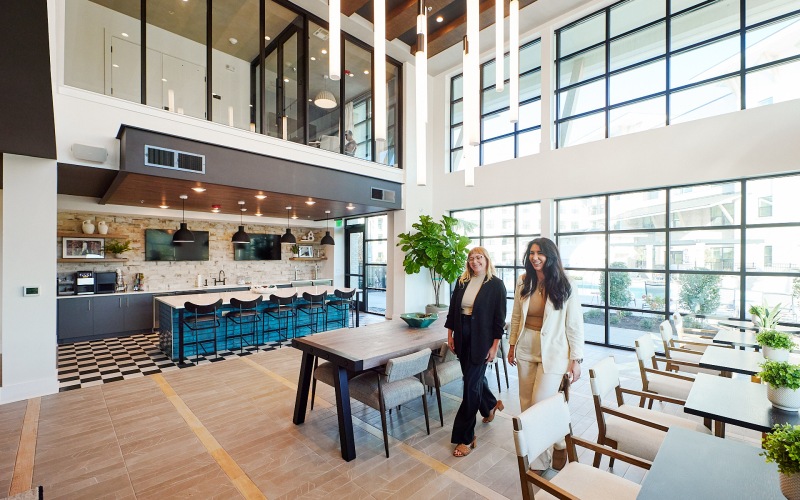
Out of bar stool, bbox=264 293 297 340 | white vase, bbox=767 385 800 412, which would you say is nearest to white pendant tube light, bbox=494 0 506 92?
white vase, bbox=767 385 800 412

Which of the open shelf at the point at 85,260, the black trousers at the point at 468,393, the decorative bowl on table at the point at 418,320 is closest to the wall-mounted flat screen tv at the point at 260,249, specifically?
the open shelf at the point at 85,260

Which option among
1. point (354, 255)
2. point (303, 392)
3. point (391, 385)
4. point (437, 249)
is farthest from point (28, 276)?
point (354, 255)

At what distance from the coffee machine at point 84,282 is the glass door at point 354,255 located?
6.06 m

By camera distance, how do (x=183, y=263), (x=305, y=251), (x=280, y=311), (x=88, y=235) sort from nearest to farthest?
(x=280, y=311) → (x=88, y=235) → (x=183, y=263) → (x=305, y=251)

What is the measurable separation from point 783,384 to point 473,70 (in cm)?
279

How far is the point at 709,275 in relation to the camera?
5.43 m

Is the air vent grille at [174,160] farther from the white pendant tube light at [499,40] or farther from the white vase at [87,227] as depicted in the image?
the white pendant tube light at [499,40]

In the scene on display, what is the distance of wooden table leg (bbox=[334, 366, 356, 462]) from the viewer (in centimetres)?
284

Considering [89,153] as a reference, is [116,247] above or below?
below

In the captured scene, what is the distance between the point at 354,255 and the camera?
10953mm

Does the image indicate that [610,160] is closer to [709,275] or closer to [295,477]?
[709,275]

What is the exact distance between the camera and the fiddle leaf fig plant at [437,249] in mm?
7422

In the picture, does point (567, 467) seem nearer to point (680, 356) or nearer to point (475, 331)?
point (475, 331)

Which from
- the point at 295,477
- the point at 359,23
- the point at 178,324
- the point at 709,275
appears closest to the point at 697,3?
the point at 709,275
